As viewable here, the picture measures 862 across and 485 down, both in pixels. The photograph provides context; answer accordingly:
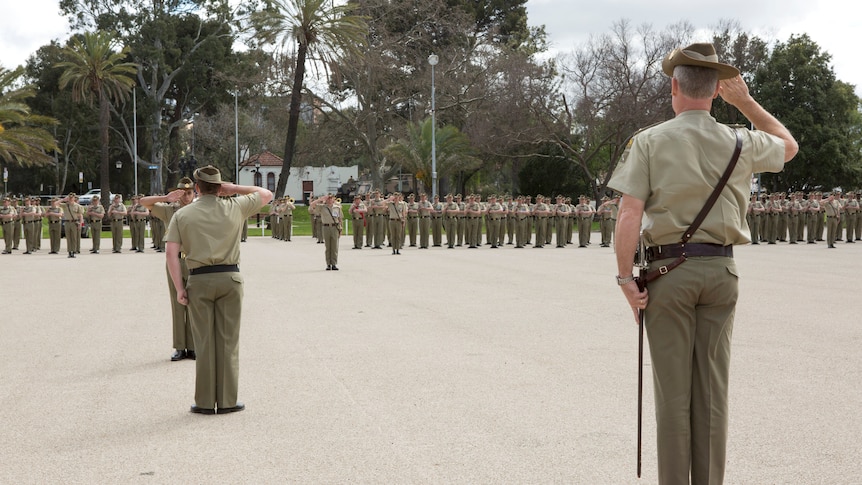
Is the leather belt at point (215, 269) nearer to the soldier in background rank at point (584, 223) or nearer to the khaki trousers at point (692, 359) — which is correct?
the khaki trousers at point (692, 359)

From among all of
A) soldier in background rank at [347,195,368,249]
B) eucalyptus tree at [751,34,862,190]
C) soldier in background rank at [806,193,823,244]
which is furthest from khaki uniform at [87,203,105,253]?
eucalyptus tree at [751,34,862,190]

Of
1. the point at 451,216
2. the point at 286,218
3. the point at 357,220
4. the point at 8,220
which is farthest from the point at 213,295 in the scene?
the point at 286,218

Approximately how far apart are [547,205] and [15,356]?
27443mm

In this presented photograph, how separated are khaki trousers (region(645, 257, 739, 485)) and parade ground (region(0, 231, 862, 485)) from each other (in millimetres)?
994

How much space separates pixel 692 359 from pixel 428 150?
165 ft

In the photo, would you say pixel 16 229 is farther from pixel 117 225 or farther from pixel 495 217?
pixel 495 217

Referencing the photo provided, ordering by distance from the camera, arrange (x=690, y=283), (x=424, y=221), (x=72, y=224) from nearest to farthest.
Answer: (x=690, y=283) < (x=72, y=224) < (x=424, y=221)

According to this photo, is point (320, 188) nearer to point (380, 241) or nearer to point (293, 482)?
point (380, 241)

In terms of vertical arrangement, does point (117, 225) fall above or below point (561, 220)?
below

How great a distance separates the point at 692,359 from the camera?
14.3 feet

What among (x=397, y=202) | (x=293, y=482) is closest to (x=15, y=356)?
(x=293, y=482)

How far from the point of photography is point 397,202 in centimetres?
3127

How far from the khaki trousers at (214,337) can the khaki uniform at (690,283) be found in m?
3.74

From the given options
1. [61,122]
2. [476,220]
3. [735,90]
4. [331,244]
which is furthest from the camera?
[61,122]
